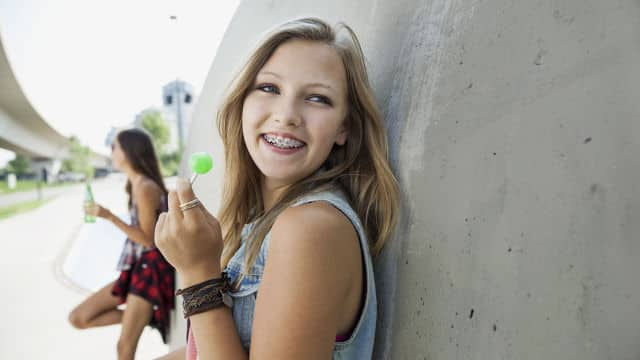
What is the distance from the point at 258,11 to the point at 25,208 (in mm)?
18326

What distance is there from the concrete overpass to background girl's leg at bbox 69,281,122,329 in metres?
9.67

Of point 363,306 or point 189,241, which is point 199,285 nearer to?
point 189,241

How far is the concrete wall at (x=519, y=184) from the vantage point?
89 centimetres

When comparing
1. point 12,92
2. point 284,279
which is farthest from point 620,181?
point 12,92

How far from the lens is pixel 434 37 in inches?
42.8

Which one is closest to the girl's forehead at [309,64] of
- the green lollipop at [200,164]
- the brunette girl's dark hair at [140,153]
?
the green lollipop at [200,164]

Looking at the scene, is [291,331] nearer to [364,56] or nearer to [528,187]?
[528,187]

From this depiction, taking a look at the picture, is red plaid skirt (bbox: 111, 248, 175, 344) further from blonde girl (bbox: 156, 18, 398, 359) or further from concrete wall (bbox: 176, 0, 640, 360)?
concrete wall (bbox: 176, 0, 640, 360)

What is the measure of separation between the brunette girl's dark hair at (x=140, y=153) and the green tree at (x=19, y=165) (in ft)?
102

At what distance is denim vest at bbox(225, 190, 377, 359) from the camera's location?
104cm

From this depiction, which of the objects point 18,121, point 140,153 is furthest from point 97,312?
point 18,121

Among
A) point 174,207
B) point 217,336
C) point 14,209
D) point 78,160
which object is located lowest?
point 78,160

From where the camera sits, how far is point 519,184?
37.3 inches

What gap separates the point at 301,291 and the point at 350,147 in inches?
18.5
